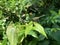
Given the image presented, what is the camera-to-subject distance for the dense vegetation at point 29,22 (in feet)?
6.49

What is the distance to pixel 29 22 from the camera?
2.15m

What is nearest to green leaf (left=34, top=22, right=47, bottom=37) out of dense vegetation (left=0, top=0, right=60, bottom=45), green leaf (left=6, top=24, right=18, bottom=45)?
dense vegetation (left=0, top=0, right=60, bottom=45)

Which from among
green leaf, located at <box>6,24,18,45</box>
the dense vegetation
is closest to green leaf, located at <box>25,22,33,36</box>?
the dense vegetation

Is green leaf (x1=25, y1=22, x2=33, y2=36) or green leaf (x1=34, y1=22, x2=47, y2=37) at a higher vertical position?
green leaf (x1=25, y1=22, x2=33, y2=36)

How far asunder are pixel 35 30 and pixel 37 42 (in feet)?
0.45

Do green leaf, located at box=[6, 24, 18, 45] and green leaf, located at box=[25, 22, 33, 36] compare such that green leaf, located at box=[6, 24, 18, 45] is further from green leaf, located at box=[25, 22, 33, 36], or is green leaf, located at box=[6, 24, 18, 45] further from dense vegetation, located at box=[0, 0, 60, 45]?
green leaf, located at box=[25, 22, 33, 36]

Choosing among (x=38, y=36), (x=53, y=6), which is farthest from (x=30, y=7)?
(x=38, y=36)

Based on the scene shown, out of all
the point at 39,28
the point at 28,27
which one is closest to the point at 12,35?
the point at 28,27

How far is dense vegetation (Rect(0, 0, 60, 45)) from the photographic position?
→ 198 centimetres

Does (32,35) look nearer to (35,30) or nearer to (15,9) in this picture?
(35,30)

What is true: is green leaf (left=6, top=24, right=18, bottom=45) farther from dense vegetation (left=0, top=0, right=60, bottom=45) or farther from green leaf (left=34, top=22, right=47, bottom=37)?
green leaf (left=34, top=22, right=47, bottom=37)

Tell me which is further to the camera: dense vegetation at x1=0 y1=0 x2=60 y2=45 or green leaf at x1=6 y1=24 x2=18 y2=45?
dense vegetation at x1=0 y1=0 x2=60 y2=45

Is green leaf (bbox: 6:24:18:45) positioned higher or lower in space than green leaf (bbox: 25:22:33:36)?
lower

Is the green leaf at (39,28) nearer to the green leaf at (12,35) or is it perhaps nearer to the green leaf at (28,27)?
the green leaf at (28,27)
